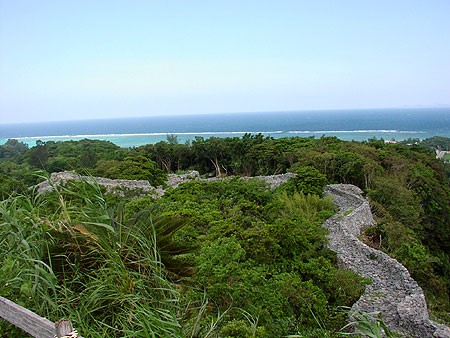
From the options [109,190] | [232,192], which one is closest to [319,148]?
[232,192]

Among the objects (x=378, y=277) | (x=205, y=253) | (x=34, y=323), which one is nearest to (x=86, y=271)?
(x=34, y=323)

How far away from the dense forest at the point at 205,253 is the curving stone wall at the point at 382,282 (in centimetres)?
43

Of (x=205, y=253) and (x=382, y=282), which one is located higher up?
(x=205, y=253)

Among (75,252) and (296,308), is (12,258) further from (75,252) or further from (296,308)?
(296,308)

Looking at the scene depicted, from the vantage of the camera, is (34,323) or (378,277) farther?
(378,277)

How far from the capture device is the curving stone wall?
6766 millimetres

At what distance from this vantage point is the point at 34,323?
196 cm

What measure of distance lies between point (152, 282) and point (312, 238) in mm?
7899

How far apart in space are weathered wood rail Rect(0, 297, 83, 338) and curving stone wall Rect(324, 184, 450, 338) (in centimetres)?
630

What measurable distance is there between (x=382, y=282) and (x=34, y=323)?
8.12 m

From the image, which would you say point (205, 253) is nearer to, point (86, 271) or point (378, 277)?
point (86, 271)

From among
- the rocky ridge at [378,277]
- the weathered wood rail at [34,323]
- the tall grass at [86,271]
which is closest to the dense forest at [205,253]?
the tall grass at [86,271]

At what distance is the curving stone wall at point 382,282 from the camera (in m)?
6.77

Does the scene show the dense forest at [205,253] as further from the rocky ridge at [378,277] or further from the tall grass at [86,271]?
the rocky ridge at [378,277]
